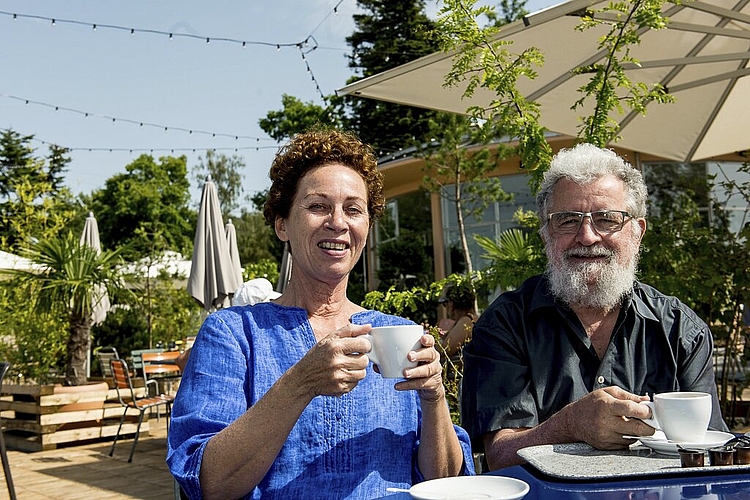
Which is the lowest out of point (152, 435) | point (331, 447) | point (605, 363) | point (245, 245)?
point (152, 435)

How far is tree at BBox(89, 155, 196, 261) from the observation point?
36.6 m

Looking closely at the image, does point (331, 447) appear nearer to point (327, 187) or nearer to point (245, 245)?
point (327, 187)

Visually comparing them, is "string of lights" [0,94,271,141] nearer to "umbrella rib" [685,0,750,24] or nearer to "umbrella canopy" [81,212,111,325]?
"umbrella canopy" [81,212,111,325]

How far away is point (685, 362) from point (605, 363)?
0.24 metres

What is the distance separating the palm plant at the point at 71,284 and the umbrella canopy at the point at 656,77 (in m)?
4.70

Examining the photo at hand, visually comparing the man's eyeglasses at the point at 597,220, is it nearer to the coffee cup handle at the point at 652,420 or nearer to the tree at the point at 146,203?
the coffee cup handle at the point at 652,420

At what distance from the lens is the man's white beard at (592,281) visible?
2.13m

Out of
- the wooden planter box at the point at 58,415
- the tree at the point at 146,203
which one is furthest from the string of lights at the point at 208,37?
the tree at the point at 146,203

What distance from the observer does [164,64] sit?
15727 millimetres

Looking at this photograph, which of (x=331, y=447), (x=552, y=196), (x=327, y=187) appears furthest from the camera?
(x=552, y=196)

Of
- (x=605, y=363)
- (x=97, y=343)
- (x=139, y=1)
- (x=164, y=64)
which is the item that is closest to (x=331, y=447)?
(x=605, y=363)

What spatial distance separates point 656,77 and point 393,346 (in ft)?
13.1

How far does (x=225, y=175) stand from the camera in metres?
41.5

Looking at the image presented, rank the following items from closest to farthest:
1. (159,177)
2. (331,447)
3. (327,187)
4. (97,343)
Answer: (331,447) → (327,187) → (97,343) → (159,177)
